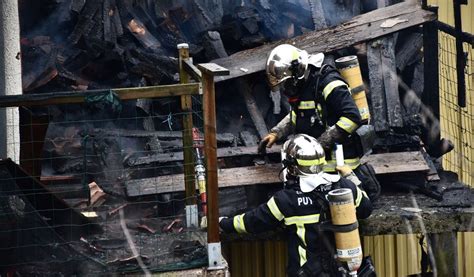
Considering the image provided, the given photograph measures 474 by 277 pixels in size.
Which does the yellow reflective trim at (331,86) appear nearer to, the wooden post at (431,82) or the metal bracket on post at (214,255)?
the metal bracket on post at (214,255)

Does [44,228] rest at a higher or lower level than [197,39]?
lower

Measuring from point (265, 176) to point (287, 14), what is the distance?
9.85ft

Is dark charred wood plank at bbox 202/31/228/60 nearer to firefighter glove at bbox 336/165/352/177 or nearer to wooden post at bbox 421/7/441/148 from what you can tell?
wooden post at bbox 421/7/441/148

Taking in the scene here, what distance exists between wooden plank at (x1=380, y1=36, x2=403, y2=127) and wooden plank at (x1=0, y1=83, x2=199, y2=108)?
3.78 metres

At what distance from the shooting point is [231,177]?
29.5ft

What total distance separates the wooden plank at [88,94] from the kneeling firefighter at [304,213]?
1.11 metres

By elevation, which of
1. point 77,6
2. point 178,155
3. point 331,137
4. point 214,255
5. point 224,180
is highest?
point 77,6

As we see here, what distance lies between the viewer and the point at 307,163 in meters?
7.09

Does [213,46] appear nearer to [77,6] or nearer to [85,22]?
[85,22]

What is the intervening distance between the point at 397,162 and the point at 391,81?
126 cm

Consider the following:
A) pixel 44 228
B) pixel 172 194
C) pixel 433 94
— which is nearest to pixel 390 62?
pixel 433 94

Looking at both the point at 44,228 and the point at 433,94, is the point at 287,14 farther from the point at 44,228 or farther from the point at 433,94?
the point at 44,228

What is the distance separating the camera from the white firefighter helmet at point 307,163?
23.3 feet

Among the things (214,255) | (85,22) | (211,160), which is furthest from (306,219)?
(85,22)
